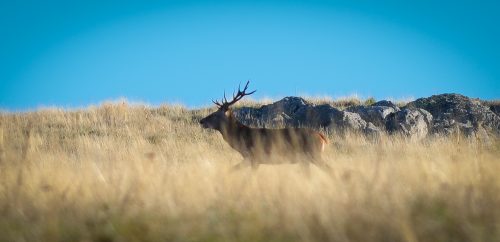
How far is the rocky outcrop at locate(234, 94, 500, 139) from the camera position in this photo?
60.8 ft

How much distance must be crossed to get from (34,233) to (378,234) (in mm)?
2514

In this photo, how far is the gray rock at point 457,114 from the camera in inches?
743

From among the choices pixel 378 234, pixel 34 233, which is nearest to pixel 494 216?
pixel 378 234

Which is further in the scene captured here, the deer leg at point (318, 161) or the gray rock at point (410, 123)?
the gray rock at point (410, 123)

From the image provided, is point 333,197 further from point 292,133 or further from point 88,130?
point 88,130

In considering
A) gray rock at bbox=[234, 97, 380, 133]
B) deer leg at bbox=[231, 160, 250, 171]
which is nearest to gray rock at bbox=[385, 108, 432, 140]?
gray rock at bbox=[234, 97, 380, 133]

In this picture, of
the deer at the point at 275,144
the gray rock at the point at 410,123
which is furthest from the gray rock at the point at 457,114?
the deer at the point at 275,144

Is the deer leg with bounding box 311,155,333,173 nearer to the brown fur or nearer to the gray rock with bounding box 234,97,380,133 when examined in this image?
the brown fur

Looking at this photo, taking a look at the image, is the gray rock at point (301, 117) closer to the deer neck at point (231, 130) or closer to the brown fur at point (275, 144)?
the deer neck at point (231, 130)

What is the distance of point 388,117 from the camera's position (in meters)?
19.5

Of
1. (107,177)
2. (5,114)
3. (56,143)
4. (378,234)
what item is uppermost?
(5,114)

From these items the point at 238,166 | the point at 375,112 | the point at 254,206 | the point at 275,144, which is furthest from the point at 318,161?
the point at 375,112

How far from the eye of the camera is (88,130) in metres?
19.5

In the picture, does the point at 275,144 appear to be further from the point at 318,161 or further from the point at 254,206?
the point at 254,206
